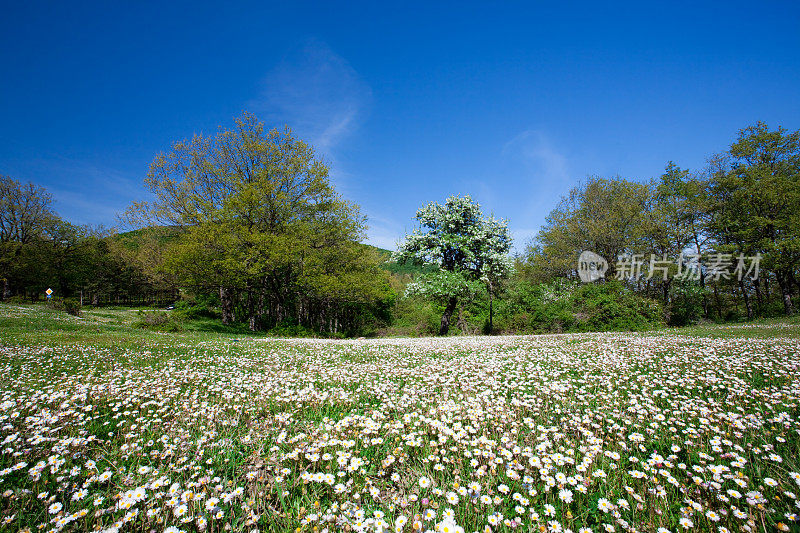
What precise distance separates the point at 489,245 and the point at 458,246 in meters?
2.32

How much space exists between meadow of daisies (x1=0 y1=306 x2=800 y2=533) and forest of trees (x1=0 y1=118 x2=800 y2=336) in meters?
16.3

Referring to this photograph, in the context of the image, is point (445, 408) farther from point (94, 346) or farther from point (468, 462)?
point (94, 346)

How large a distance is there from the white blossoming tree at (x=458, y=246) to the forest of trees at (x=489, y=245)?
0.33 feet

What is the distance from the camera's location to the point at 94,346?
1129 cm

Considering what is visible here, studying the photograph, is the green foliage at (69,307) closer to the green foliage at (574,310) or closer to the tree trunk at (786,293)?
the green foliage at (574,310)

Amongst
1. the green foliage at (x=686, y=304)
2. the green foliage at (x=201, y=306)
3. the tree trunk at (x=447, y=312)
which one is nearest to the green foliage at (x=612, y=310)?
the green foliage at (x=686, y=304)

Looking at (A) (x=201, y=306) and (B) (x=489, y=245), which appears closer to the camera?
(B) (x=489, y=245)

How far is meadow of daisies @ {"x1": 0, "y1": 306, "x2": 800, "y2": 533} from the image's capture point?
2395 mm

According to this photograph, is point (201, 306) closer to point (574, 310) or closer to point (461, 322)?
point (461, 322)

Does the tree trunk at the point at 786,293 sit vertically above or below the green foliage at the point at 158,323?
above

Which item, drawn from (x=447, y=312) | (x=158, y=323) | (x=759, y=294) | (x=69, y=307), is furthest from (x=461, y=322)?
(x=69, y=307)

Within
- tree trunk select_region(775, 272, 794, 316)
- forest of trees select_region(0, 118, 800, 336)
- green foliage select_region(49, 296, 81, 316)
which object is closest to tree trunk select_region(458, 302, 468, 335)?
forest of trees select_region(0, 118, 800, 336)

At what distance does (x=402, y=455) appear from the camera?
3.21 m

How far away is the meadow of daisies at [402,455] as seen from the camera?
239cm
